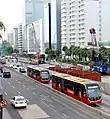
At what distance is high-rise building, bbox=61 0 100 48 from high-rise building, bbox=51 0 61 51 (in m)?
12.3

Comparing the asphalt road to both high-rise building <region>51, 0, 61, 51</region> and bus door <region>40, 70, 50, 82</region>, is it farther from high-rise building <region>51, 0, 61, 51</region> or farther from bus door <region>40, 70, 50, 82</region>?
high-rise building <region>51, 0, 61, 51</region>

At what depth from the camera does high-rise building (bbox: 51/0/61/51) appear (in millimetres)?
178500

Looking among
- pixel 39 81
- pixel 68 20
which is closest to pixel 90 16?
pixel 68 20

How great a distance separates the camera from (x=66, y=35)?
16250 cm

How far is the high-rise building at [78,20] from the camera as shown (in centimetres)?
14512

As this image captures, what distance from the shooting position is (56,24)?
178 m

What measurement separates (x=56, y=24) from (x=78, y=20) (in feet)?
91.4

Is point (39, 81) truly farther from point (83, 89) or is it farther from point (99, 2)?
point (99, 2)

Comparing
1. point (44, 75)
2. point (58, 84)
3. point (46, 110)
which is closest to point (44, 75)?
point (44, 75)

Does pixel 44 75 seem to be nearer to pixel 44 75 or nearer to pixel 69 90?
pixel 44 75

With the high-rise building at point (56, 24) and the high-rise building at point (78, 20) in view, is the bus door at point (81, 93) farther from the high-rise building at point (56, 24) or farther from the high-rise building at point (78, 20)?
the high-rise building at point (56, 24)

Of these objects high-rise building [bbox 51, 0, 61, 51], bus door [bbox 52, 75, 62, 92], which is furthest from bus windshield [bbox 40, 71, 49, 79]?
high-rise building [bbox 51, 0, 61, 51]

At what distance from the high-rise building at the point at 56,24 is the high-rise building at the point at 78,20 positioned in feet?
40.4

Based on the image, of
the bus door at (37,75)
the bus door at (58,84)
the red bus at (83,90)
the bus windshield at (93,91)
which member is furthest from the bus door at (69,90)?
the bus door at (37,75)
